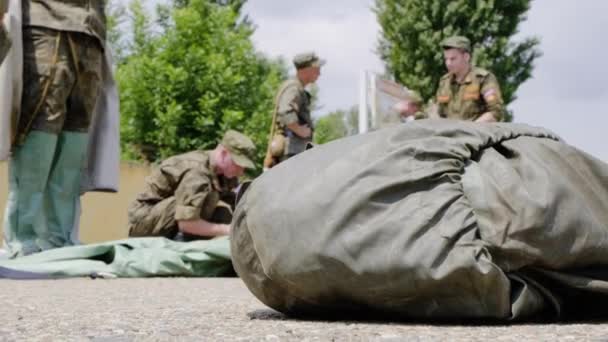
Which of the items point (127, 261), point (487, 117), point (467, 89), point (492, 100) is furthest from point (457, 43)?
point (127, 261)

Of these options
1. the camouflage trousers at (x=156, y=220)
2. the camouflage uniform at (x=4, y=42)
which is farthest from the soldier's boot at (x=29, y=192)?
the camouflage trousers at (x=156, y=220)

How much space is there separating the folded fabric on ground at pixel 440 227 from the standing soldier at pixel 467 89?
4919 millimetres

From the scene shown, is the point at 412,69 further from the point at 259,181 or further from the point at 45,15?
→ the point at 259,181

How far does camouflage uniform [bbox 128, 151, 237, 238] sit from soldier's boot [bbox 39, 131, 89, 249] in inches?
25.3

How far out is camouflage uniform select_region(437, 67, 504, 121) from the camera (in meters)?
7.43

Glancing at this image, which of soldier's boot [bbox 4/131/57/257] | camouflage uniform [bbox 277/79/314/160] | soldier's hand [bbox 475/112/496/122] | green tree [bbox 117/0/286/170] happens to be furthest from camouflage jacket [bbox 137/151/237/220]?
green tree [bbox 117/0/286/170]

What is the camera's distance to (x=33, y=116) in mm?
5555

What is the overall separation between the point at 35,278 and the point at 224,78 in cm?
1450

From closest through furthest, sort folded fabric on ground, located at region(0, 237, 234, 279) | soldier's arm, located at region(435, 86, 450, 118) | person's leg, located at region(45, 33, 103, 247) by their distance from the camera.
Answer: folded fabric on ground, located at region(0, 237, 234, 279) < person's leg, located at region(45, 33, 103, 247) < soldier's arm, located at region(435, 86, 450, 118)

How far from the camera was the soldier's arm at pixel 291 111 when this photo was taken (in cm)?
779

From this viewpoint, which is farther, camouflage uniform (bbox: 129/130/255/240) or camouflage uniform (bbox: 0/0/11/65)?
camouflage uniform (bbox: 129/130/255/240)

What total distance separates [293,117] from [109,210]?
4115 mm

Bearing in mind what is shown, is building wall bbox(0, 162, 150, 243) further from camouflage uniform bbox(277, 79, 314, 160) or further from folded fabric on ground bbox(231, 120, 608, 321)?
folded fabric on ground bbox(231, 120, 608, 321)

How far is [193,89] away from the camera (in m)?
19.8
